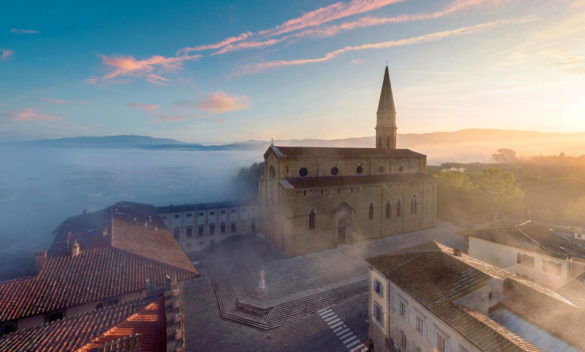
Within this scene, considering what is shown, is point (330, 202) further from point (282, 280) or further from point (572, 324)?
point (572, 324)

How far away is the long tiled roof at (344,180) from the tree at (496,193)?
47.2 feet

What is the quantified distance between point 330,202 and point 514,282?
54.7 feet

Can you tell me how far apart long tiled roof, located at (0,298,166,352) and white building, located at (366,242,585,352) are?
1203 cm

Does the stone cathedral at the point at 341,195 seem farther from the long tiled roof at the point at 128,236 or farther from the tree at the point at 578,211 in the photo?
the tree at the point at 578,211

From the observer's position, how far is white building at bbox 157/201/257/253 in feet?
107

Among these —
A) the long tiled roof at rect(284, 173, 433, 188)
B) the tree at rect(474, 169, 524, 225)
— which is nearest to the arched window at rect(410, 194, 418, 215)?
the long tiled roof at rect(284, 173, 433, 188)

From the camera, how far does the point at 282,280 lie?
71.2 feet

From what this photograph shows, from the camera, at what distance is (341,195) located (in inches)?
1110

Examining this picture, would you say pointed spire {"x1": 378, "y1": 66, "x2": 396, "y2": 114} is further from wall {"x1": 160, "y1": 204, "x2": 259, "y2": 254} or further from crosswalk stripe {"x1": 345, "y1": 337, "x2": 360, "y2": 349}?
crosswalk stripe {"x1": 345, "y1": 337, "x2": 360, "y2": 349}

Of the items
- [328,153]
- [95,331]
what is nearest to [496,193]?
[328,153]

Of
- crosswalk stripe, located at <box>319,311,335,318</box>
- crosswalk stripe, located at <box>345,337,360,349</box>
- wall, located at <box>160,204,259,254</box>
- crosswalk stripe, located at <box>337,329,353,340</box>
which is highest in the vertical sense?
wall, located at <box>160,204,259,254</box>

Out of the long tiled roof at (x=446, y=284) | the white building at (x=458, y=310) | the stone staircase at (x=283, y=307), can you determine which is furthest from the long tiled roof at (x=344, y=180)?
the white building at (x=458, y=310)

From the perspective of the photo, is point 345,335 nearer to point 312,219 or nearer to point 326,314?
point 326,314

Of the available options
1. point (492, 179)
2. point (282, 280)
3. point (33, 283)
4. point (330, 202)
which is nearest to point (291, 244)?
point (282, 280)
